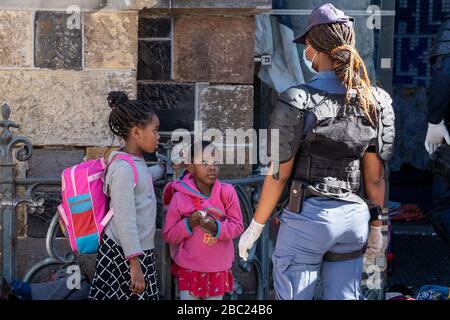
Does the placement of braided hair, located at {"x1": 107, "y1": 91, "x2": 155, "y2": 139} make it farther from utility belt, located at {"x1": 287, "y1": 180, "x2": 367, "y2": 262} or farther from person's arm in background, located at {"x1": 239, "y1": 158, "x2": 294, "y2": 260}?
Result: utility belt, located at {"x1": 287, "y1": 180, "x2": 367, "y2": 262}

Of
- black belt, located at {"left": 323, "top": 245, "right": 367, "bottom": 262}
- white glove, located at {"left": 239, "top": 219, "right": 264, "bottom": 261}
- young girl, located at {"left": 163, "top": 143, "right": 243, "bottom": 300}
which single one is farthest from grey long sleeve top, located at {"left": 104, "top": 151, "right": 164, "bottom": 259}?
black belt, located at {"left": 323, "top": 245, "right": 367, "bottom": 262}

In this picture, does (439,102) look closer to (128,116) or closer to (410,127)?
(128,116)

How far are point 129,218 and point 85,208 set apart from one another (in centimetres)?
26

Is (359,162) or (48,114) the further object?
(48,114)

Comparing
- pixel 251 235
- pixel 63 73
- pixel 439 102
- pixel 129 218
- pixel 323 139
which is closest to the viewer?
pixel 323 139

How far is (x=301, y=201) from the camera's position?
4957 millimetres

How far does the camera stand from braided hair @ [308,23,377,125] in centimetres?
492

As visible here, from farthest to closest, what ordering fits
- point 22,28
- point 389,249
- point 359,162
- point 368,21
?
1. point 389,249
2. point 368,21
3. point 22,28
4. point 359,162

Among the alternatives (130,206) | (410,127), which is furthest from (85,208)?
(410,127)

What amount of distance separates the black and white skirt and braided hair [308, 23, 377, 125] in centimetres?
129
